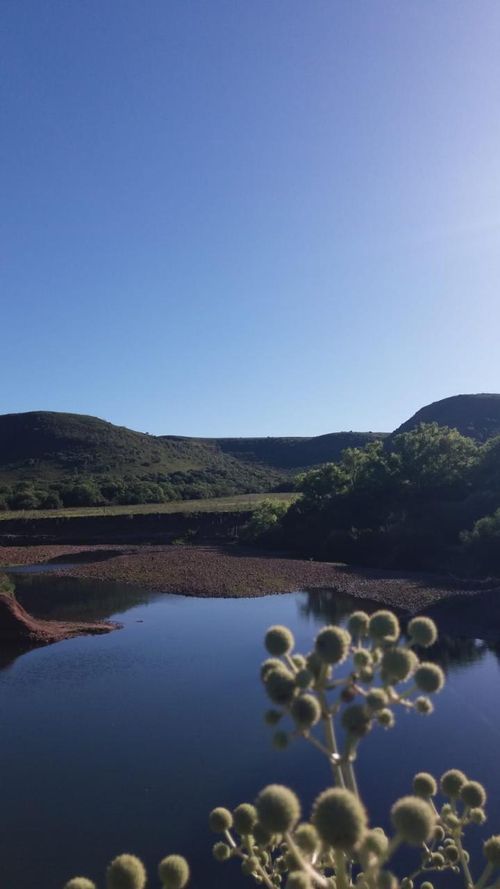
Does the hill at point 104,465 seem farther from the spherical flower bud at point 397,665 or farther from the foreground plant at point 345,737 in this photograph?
the spherical flower bud at point 397,665

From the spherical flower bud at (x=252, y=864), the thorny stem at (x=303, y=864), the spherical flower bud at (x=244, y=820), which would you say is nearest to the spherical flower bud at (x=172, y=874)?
the spherical flower bud at (x=252, y=864)

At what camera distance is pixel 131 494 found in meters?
78.6

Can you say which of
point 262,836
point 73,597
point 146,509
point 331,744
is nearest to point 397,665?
point 331,744

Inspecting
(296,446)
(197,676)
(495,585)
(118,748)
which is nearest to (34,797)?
(118,748)

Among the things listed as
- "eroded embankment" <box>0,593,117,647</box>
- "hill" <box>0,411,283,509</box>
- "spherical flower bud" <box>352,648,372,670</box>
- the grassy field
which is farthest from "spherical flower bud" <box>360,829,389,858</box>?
"hill" <box>0,411,283,509</box>

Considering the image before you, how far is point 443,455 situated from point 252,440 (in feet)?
329

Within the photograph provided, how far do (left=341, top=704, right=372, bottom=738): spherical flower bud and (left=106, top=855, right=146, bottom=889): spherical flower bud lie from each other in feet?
3.45

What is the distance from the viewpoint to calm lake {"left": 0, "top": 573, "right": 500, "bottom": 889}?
10.8 meters

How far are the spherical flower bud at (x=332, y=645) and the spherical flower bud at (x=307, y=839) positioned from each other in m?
0.59

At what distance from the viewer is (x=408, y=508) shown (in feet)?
150

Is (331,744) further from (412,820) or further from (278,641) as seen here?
(278,641)

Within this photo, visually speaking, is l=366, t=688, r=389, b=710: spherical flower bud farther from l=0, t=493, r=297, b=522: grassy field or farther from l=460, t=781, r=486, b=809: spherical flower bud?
l=0, t=493, r=297, b=522: grassy field

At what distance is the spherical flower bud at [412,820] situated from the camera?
2.08 m

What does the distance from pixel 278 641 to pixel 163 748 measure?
43.0 feet
